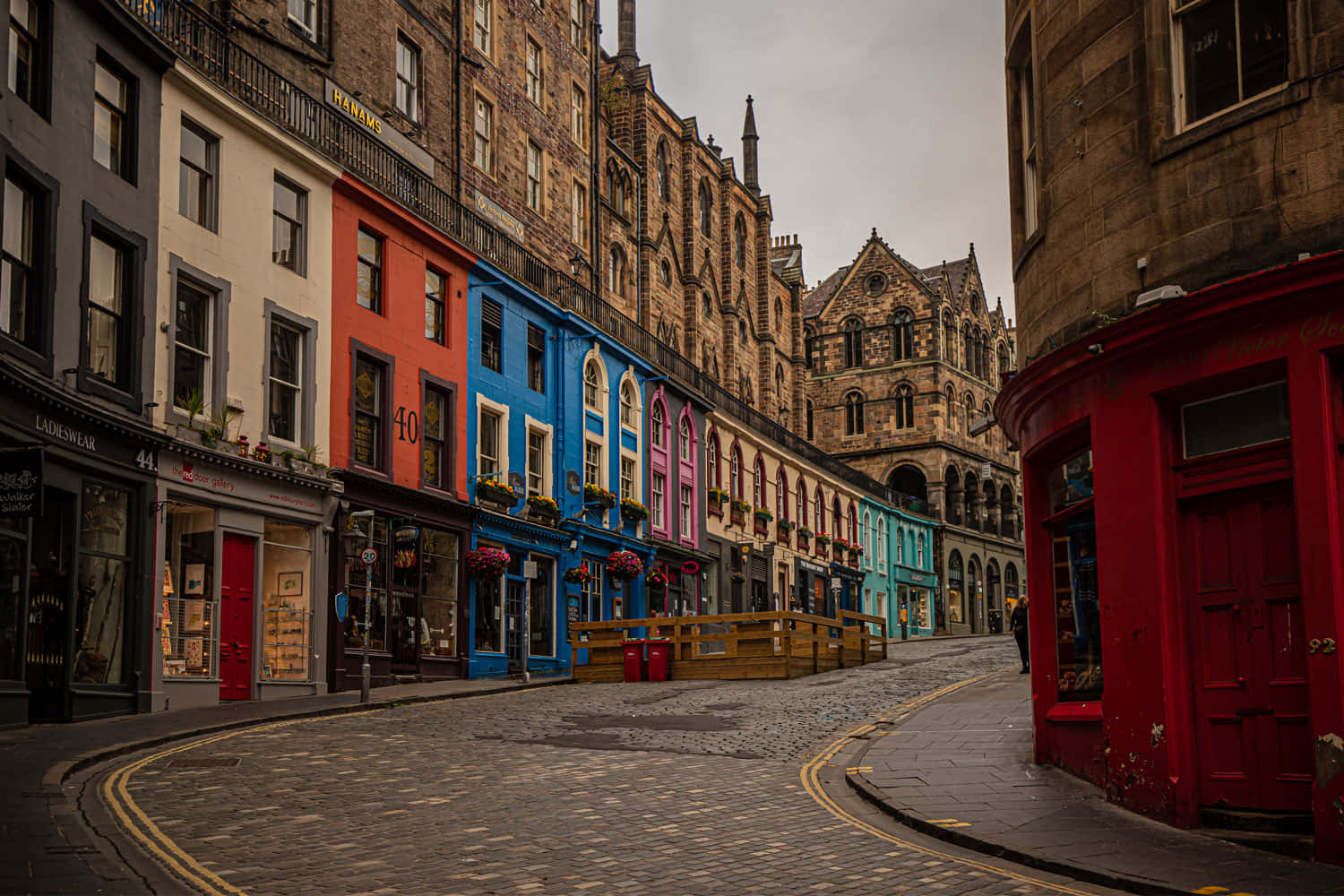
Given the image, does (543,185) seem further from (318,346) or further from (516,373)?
(318,346)

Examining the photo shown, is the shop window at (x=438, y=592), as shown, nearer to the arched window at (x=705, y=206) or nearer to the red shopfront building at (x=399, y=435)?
the red shopfront building at (x=399, y=435)

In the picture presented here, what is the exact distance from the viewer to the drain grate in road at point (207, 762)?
12.5 m

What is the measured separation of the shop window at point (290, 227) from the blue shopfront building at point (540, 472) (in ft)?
19.7

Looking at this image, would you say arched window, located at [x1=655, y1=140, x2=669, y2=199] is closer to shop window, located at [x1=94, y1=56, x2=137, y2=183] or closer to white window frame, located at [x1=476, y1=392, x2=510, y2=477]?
white window frame, located at [x1=476, y1=392, x2=510, y2=477]

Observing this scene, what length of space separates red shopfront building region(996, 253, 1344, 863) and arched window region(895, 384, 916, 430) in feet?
208

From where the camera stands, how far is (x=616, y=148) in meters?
43.1

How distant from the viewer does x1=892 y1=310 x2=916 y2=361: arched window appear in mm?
75250

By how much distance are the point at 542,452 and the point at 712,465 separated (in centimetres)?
1233

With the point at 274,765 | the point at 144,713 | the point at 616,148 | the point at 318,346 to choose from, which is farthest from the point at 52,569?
the point at 616,148

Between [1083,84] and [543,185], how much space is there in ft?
86.6

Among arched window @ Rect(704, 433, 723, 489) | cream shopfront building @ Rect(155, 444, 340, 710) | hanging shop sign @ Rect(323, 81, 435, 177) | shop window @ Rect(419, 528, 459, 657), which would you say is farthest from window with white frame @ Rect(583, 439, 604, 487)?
Answer: cream shopfront building @ Rect(155, 444, 340, 710)

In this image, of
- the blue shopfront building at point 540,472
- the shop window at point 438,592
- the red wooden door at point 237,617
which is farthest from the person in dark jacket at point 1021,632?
the red wooden door at point 237,617

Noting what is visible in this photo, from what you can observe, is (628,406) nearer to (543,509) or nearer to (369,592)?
(543,509)

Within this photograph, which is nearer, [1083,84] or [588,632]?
[1083,84]
